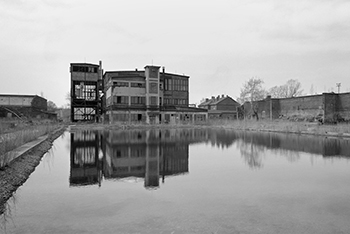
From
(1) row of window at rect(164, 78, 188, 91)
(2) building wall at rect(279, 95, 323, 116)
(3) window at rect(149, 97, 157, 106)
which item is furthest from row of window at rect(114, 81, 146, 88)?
(2) building wall at rect(279, 95, 323, 116)

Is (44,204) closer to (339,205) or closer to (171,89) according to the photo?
(339,205)

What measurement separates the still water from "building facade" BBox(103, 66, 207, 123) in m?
41.0

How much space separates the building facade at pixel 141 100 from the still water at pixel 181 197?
4101 cm

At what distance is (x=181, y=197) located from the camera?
8.27 m

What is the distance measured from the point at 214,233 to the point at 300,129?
33048 millimetres

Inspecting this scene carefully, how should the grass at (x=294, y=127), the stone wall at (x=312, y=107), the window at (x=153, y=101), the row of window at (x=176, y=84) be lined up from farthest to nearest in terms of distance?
the row of window at (x=176, y=84), the window at (x=153, y=101), the stone wall at (x=312, y=107), the grass at (x=294, y=127)

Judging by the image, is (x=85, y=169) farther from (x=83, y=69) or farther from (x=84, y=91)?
(x=83, y=69)

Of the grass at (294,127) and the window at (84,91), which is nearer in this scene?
the grass at (294,127)

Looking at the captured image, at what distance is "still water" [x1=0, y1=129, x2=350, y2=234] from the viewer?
610 centimetres

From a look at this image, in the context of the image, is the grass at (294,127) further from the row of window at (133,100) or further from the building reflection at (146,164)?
the building reflection at (146,164)

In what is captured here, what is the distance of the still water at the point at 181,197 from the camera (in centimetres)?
610

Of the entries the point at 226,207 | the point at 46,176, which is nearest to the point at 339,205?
the point at 226,207

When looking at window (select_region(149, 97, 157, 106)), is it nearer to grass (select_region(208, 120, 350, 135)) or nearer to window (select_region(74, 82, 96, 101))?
grass (select_region(208, 120, 350, 135))

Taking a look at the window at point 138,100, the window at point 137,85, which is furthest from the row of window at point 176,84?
the window at point 138,100
